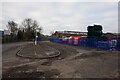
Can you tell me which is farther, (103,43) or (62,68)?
(103,43)

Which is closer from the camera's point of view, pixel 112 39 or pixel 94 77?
pixel 94 77

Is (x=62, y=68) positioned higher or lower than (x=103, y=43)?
lower

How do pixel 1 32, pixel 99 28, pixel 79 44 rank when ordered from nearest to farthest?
pixel 79 44
pixel 99 28
pixel 1 32

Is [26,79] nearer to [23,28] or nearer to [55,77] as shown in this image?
[55,77]

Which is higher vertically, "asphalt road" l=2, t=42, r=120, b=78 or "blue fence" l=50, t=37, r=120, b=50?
"blue fence" l=50, t=37, r=120, b=50

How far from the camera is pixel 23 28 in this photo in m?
89.6

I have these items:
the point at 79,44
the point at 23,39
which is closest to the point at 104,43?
the point at 79,44

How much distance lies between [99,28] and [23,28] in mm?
53027

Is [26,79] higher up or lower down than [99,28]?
lower down

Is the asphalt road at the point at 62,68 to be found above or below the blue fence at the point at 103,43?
below

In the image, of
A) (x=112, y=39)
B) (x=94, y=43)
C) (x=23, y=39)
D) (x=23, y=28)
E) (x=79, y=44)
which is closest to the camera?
(x=112, y=39)

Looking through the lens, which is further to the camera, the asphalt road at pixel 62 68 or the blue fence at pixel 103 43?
the blue fence at pixel 103 43

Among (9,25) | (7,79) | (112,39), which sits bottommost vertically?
(7,79)

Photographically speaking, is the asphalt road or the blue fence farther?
the blue fence
